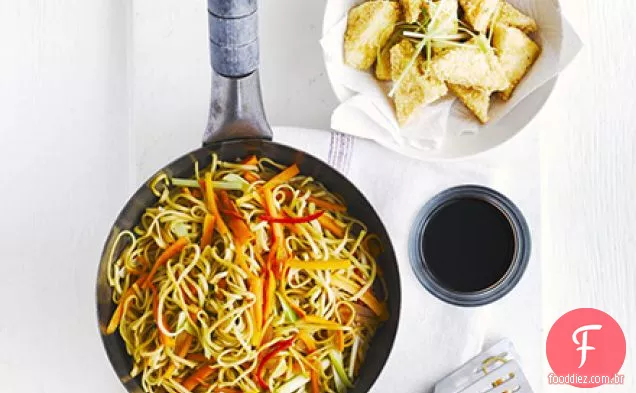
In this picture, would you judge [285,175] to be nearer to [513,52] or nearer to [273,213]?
[273,213]

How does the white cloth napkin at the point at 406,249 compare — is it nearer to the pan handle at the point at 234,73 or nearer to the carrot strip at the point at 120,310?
the pan handle at the point at 234,73

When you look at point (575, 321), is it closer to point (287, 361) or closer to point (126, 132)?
point (287, 361)

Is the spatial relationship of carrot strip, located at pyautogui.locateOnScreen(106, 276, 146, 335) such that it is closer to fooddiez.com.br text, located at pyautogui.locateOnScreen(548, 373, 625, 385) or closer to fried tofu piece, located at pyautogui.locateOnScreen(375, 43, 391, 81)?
fried tofu piece, located at pyautogui.locateOnScreen(375, 43, 391, 81)

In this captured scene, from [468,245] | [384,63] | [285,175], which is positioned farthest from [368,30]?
[468,245]

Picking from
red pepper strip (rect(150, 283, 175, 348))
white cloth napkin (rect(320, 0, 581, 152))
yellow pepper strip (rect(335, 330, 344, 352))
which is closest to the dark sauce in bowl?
white cloth napkin (rect(320, 0, 581, 152))

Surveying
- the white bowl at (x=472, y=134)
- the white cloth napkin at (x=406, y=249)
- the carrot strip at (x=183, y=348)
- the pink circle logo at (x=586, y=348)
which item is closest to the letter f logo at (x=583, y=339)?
the pink circle logo at (x=586, y=348)

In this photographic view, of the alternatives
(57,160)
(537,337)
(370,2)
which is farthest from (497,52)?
(57,160)
